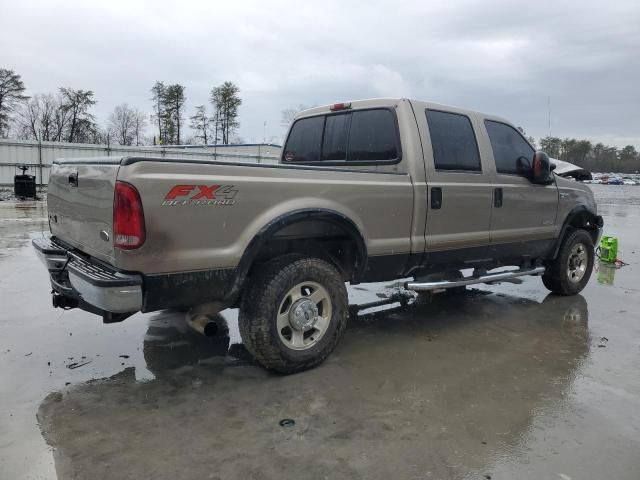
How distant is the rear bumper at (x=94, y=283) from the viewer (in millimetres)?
2910

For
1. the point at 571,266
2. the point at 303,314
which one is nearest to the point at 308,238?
the point at 303,314

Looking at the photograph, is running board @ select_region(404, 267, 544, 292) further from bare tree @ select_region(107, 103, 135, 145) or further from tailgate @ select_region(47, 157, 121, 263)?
bare tree @ select_region(107, 103, 135, 145)

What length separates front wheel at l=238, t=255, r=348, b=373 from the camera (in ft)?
11.4

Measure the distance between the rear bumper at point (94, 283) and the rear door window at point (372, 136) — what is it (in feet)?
7.75

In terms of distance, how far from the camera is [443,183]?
446 centimetres

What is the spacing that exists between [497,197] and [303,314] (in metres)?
2.50

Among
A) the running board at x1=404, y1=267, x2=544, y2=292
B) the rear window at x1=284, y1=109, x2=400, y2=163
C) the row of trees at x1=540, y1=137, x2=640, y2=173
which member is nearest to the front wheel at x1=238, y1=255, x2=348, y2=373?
the running board at x1=404, y1=267, x2=544, y2=292

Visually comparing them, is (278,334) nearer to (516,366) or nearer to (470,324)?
(516,366)

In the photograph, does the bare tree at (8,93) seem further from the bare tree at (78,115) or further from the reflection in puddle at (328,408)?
the reflection in puddle at (328,408)

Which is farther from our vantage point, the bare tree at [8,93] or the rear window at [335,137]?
the bare tree at [8,93]

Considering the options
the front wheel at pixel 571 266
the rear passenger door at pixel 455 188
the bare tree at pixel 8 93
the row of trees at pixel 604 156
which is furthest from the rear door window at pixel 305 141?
the row of trees at pixel 604 156

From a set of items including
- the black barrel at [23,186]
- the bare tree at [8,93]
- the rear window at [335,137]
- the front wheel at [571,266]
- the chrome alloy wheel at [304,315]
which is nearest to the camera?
the chrome alloy wheel at [304,315]

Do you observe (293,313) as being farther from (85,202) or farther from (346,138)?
(346,138)

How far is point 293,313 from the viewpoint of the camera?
Result: 3.63 meters
